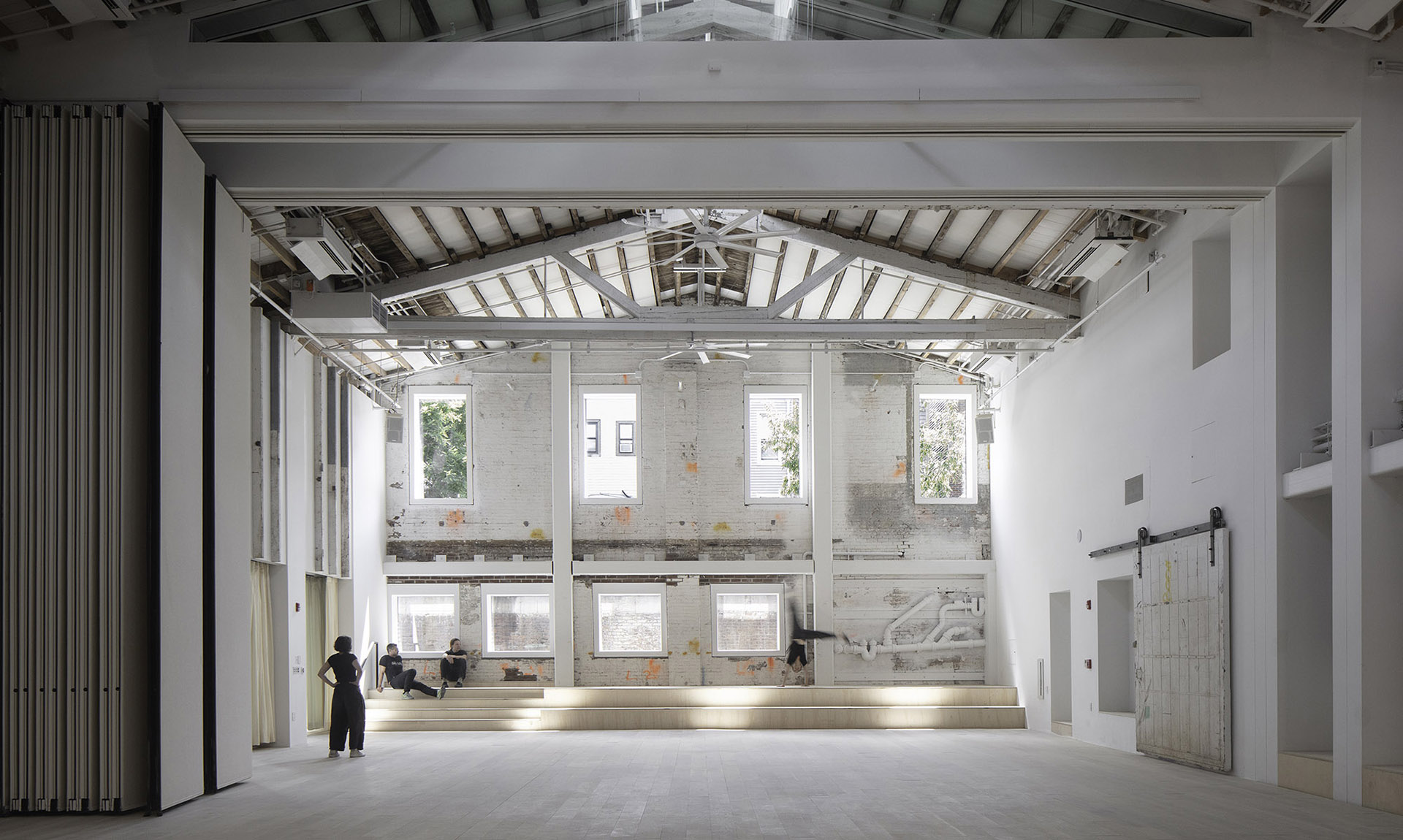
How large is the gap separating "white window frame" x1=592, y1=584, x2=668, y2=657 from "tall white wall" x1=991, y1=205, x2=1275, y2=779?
17.3 ft

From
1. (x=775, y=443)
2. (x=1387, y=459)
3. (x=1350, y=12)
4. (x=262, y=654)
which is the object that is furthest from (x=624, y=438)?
(x=1350, y=12)

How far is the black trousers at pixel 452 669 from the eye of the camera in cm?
1827

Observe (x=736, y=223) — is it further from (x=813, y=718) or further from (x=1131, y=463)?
(x=813, y=718)

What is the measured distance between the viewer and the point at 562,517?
19.1 meters

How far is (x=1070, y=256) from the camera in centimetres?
1274

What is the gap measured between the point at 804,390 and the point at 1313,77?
39.5 ft

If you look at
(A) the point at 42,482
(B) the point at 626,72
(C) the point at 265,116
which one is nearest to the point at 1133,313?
(B) the point at 626,72

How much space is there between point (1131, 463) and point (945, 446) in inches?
277

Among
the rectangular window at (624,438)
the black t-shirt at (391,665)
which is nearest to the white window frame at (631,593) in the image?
the rectangular window at (624,438)

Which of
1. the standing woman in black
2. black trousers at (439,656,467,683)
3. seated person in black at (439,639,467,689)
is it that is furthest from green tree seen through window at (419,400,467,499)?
the standing woman in black

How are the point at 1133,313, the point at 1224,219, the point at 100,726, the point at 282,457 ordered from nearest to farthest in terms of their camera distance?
the point at 100,726 → the point at 1224,219 → the point at 1133,313 → the point at 282,457

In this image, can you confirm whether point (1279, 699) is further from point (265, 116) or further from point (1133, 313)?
point (265, 116)

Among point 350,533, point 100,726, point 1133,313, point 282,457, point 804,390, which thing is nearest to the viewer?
point 100,726

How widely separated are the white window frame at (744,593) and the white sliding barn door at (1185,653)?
7.82 m
